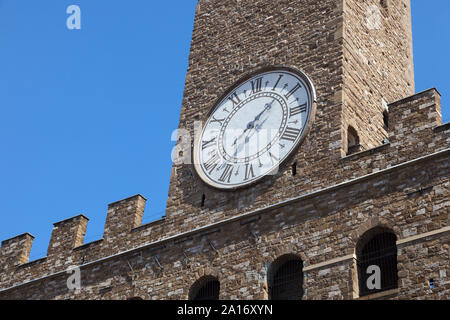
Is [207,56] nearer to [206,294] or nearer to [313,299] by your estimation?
[206,294]

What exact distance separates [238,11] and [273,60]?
2.60 metres

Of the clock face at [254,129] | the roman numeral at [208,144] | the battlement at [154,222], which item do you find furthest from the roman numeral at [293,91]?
the battlement at [154,222]

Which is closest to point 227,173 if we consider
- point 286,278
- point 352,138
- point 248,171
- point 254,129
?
point 248,171

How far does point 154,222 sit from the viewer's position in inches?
853

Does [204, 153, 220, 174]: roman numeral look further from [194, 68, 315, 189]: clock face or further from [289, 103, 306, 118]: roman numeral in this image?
[289, 103, 306, 118]: roman numeral

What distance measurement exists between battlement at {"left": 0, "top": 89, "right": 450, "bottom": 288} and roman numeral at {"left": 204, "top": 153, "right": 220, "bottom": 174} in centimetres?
108

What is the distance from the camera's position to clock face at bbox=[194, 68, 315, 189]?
68.2ft

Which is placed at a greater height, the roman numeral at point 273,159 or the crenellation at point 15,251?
the roman numeral at point 273,159

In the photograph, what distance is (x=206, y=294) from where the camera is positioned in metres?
19.9

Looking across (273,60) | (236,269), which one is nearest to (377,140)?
(273,60)

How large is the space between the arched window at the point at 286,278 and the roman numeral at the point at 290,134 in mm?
2893

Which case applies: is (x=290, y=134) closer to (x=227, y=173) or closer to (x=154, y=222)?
(x=227, y=173)

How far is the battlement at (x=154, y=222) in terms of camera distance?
18.7 m

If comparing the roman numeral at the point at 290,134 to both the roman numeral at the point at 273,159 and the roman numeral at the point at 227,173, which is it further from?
the roman numeral at the point at 227,173
